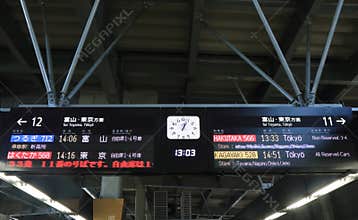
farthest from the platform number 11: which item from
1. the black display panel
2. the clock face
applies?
the clock face

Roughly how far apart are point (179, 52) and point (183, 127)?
2309 mm

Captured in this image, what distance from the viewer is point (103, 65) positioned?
5.21 m

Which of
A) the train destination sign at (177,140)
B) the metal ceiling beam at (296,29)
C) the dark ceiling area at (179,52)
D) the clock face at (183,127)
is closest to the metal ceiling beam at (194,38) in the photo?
the dark ceiling area at (179,52)

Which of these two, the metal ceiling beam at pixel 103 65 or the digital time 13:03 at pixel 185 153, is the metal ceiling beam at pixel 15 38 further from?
the digital time 13:03 at pixel 185 153

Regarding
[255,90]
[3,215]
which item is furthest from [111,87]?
[3,215]

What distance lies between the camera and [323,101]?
6840mm

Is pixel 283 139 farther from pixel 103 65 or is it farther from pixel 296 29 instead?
pixel 103 65

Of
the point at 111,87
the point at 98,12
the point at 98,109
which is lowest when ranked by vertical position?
the point at 98,109

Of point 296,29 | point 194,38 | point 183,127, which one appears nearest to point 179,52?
point 194,38

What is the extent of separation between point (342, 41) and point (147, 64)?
9.93ft

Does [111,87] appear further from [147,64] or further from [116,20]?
[116,20]

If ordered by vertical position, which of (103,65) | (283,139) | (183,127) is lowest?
(283,139)

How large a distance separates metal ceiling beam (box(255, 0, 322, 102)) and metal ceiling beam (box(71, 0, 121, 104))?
253 cm

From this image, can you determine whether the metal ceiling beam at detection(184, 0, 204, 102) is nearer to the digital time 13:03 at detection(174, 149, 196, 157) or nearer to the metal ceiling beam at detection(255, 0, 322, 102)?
the metal ceiling beam at detection(255, 0, 322, 102)
